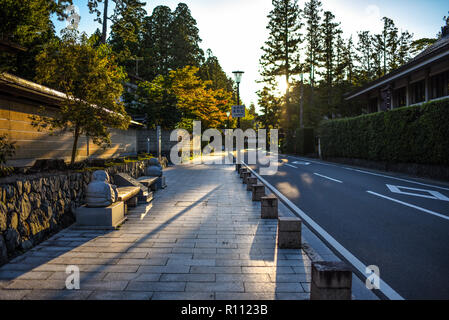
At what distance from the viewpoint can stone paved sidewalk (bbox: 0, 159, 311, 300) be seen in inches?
135

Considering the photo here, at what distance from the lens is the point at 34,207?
5176 mm

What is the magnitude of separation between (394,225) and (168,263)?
16.2 feet

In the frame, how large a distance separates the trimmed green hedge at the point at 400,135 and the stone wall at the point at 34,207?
14752mm

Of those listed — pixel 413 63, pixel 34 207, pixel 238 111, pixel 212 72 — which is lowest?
pixel 34 207

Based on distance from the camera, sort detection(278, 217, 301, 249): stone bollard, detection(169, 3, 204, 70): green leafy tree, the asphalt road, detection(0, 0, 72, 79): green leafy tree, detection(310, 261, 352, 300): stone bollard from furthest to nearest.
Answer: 1. detection(169, 3, 204, 70): green leafy tree
2. detection(0, 0, 72, 79): green leafy tree
3. detection(278, 217, 301, 249): stone bollard
4. the asphalt road
5. detection(310, 261, 352, 300): stone bollard

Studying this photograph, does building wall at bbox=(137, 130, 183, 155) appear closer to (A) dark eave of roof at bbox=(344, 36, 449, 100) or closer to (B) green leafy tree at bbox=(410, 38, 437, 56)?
(A) dark eave of roof at bbox=(344, 36, 449, 100)

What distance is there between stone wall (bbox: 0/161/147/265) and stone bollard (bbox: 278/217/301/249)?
14.2 feet

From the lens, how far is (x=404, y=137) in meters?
16.0

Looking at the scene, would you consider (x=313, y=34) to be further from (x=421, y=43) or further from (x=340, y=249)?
(x=340, y=249)

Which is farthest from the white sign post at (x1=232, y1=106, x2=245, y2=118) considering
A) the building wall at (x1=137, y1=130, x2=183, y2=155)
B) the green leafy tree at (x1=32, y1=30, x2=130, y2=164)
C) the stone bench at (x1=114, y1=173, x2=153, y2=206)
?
the stone bench at (x1=114, y1=173, x2=153, y2=206)

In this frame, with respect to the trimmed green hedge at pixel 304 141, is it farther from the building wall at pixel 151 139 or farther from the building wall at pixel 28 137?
the building wall at pixel 28 137

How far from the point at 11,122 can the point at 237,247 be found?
8.99 metres

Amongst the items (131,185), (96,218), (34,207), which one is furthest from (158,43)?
(34,207)
